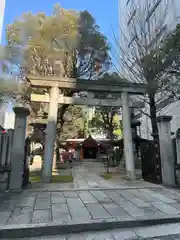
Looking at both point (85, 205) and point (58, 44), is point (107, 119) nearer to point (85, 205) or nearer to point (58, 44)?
point (58, 44)

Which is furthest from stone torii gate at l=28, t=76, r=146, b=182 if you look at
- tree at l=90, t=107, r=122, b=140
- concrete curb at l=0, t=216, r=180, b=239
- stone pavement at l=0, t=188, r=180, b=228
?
tree at l=90, t=107, r=122, b=140

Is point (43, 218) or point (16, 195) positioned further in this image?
point (16, 195)

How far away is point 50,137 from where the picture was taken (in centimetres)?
762

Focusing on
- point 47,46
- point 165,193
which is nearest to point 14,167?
point 165,193

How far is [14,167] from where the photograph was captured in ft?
19.4

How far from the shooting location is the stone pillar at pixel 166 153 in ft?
21.5

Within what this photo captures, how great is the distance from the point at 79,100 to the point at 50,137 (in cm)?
214

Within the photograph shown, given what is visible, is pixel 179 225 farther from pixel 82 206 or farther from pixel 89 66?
pixel 89 66

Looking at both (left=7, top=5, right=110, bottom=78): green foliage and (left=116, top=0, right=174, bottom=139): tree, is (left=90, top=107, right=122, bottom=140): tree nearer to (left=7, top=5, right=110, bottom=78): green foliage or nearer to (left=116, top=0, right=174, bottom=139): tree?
(left=7, top=5, right=110, bottom=78): green foliage

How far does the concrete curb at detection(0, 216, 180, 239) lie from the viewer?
→ 2.96 m

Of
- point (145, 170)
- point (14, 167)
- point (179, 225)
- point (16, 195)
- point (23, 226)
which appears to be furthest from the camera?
point (145, 170)

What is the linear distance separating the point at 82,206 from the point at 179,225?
79.8 inches

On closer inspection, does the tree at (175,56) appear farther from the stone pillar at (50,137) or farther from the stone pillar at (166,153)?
the stone pillar at (50,137)

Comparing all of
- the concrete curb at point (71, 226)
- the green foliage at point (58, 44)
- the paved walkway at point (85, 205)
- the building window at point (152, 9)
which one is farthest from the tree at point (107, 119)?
the concrete curb at point (71, 226)
